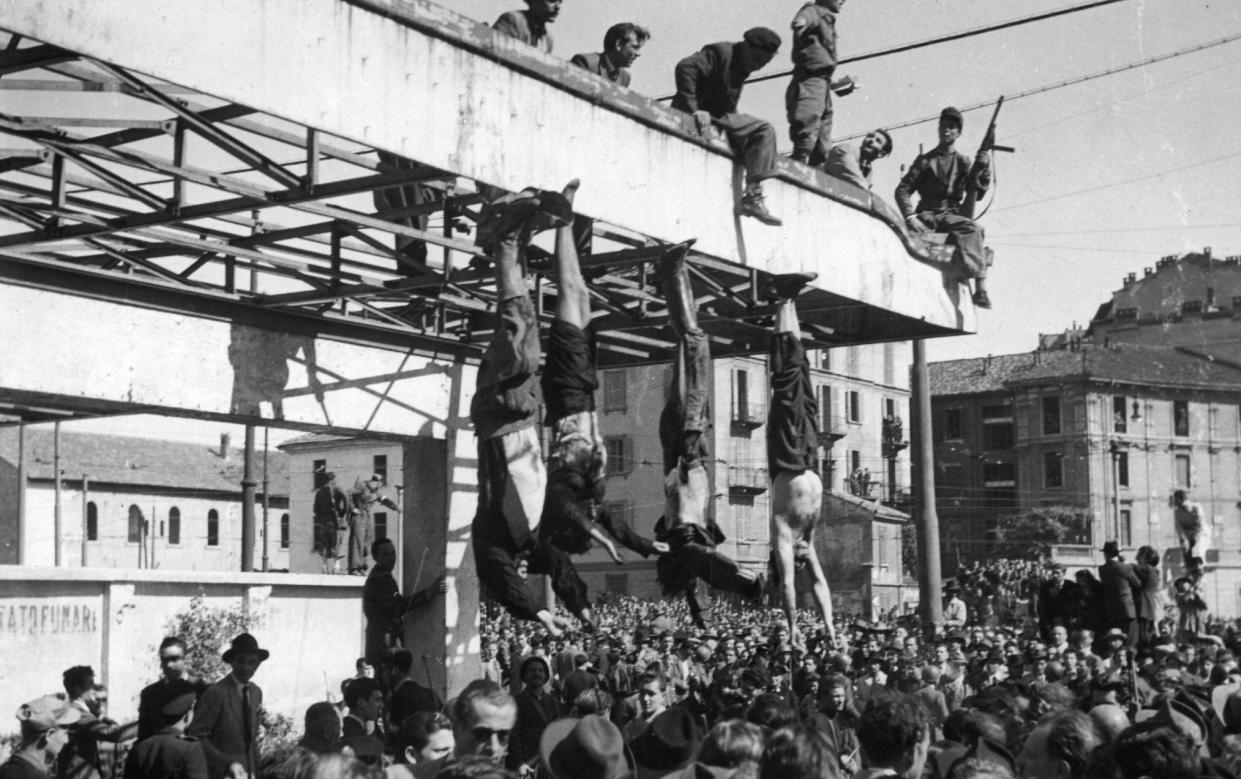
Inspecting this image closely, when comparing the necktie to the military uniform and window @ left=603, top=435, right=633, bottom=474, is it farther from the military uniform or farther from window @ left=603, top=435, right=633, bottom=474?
window @ left=603, top=435, right=633, bottom=474

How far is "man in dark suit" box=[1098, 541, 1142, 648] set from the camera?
18.9m

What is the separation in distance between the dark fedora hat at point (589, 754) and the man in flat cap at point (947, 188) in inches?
426

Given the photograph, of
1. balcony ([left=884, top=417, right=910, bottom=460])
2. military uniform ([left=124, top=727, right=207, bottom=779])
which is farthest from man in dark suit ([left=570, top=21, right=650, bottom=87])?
balcony ([left=884, top=417, right=910, bottom=460])

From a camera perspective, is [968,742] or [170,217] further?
[170,217]

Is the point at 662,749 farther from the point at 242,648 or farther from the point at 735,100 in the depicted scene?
the point at 735,100

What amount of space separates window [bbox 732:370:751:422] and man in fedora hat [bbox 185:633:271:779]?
6003 centimetres

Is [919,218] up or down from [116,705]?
up

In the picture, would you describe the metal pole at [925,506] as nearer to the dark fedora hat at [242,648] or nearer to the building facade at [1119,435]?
the dark fedora hat at [242,648]

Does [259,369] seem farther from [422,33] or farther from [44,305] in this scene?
[422,33]

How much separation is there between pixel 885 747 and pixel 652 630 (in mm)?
17855

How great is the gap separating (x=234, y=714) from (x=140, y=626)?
7521 mm

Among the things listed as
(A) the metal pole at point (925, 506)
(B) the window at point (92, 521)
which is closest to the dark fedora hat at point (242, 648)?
(A) the metal pole at point (925, 506)

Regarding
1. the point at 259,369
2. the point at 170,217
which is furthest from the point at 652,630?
the point at 170,217

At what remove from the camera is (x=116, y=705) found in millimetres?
17375
